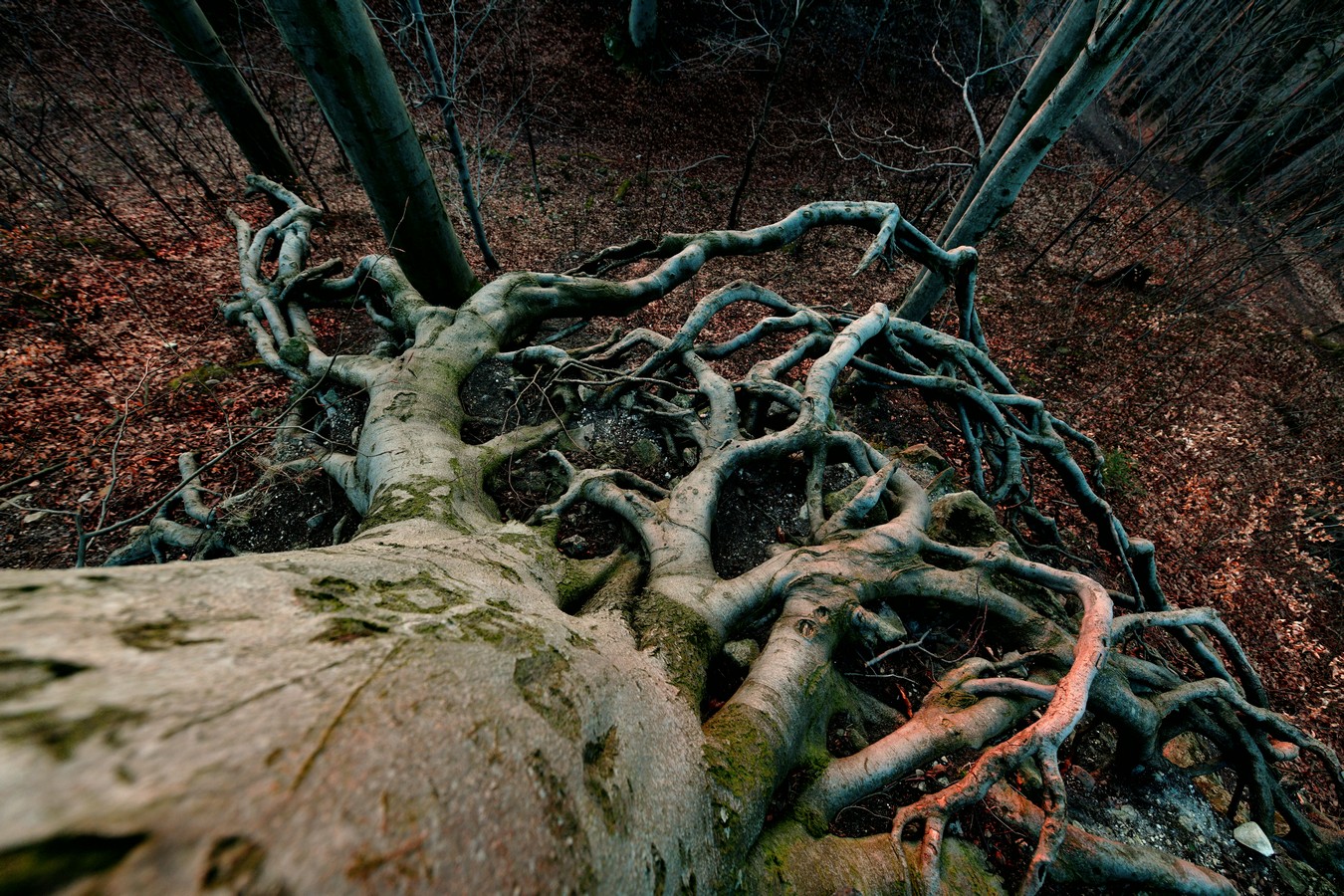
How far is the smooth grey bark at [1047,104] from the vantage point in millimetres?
4012

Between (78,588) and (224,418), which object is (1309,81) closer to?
(78,588)

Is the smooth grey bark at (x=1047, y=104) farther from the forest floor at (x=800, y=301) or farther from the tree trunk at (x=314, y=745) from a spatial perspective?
the tree trunk at (x=314, y=745)

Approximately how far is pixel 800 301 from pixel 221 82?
845 cm

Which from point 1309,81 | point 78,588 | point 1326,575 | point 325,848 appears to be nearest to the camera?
point 325,848

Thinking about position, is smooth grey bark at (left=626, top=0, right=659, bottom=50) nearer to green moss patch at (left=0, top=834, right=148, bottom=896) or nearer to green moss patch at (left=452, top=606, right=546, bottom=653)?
green moss patch at (left=452, top=606, right=546, bottom=653)

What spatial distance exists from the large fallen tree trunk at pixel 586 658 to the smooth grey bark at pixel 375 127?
1.56ft

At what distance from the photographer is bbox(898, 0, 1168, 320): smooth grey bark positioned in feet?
13.2

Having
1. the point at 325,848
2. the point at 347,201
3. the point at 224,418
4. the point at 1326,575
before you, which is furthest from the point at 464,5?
the point at 1326,575

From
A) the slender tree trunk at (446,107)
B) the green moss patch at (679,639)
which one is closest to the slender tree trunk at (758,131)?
the slender tree trunk at (446,107)

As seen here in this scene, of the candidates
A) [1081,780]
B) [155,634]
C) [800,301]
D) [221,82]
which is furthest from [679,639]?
[221,82]

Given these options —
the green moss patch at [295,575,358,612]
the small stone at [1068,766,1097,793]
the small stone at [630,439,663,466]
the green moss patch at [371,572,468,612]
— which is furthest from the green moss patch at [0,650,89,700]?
the small stone at [1068,766,1097,793]

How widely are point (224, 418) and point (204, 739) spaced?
5248 millimetres

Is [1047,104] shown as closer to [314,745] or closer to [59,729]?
[314,745]

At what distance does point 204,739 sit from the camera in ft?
2.76
